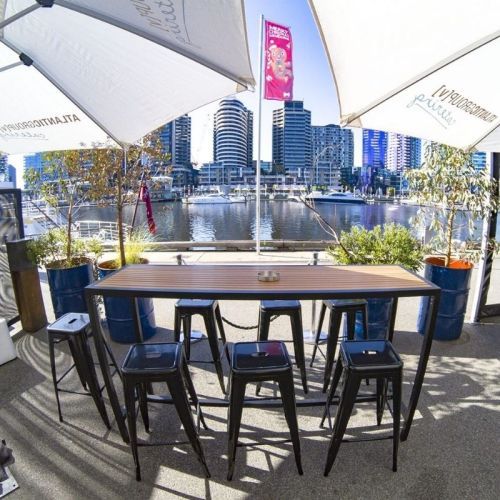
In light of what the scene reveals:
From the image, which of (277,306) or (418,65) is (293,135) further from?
(277,306)

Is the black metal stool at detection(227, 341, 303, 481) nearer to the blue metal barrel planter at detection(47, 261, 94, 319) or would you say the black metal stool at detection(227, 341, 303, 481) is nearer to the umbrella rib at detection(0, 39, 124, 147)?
the umbrella rib at detection(0, 39, 124, 147)

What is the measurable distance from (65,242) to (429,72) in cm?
409

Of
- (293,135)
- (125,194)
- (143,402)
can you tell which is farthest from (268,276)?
(293,135)

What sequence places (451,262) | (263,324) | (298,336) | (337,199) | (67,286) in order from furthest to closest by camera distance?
(337,199) → (451,262) → (67,286) → (263,324) → (298,336)

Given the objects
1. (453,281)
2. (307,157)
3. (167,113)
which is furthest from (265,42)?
(307,157)

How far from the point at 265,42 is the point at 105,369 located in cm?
861

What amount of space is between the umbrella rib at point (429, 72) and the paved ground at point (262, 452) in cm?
225

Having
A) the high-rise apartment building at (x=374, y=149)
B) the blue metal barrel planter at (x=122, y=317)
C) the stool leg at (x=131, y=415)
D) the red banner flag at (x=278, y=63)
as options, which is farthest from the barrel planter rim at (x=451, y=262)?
the high-rise apartment building at (x=374, y=149)

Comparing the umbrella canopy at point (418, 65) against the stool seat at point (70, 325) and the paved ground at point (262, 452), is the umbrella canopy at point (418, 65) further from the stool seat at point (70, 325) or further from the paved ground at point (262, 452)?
the stool seat at point (70, 325)

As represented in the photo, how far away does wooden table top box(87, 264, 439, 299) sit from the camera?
6.61ft

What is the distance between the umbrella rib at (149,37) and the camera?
7.27ft

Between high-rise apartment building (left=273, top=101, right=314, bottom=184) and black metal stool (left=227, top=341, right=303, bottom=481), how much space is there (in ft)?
90.2

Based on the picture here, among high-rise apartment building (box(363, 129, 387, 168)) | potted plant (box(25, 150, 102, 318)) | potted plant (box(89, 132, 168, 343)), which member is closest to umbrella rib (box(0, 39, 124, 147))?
potted plant (box(89, 132, 168, 343))

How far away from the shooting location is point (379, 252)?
148 inches
